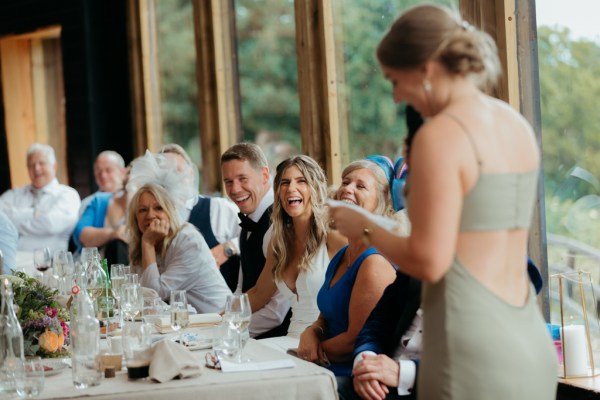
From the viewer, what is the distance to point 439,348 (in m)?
1.99

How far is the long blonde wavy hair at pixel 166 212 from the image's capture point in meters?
4.93

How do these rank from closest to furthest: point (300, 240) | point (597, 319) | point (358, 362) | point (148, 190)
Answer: point (358, 362)
point (597, 319)
point (300, 240)
point (148, 190)

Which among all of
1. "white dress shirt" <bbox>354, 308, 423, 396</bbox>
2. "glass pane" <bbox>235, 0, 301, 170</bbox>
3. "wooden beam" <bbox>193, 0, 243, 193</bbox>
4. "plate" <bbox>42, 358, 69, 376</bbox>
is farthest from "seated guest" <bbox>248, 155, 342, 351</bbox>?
"wooden beam" <bbox>193, 0, 243, 193</bbox>

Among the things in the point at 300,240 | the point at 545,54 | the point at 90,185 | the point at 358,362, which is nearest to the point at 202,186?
the point at 90,185

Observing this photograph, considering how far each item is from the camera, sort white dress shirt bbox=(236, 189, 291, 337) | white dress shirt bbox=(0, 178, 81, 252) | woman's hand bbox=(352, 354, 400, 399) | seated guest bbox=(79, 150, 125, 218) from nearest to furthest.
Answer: woman's hand bbox=(352, 354, 400, 399) → white dress shirt bbox=(236, 189, 291, 337) → white dress shirt bbox=(0, 178, 81, 252) → seated guest bbox=(79, 150, 125, 218)

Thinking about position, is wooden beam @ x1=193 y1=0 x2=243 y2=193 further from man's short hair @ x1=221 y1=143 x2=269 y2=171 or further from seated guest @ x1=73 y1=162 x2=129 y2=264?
man's short hair @ x1=221 y1=143 x2=269 y2=171

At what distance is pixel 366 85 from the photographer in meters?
5.50

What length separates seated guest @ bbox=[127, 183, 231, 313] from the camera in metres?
4.80

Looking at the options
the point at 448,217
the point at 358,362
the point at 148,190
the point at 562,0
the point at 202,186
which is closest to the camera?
the point at 448,217

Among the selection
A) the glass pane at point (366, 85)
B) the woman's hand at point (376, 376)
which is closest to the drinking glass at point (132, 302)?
the woman's hand at point (376, 376)

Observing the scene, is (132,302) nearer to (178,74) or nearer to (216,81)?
(216,81)

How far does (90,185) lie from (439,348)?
24.8ft

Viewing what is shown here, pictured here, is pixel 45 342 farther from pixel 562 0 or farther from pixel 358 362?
pixel 562 0

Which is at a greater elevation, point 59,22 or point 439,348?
point 59,22
